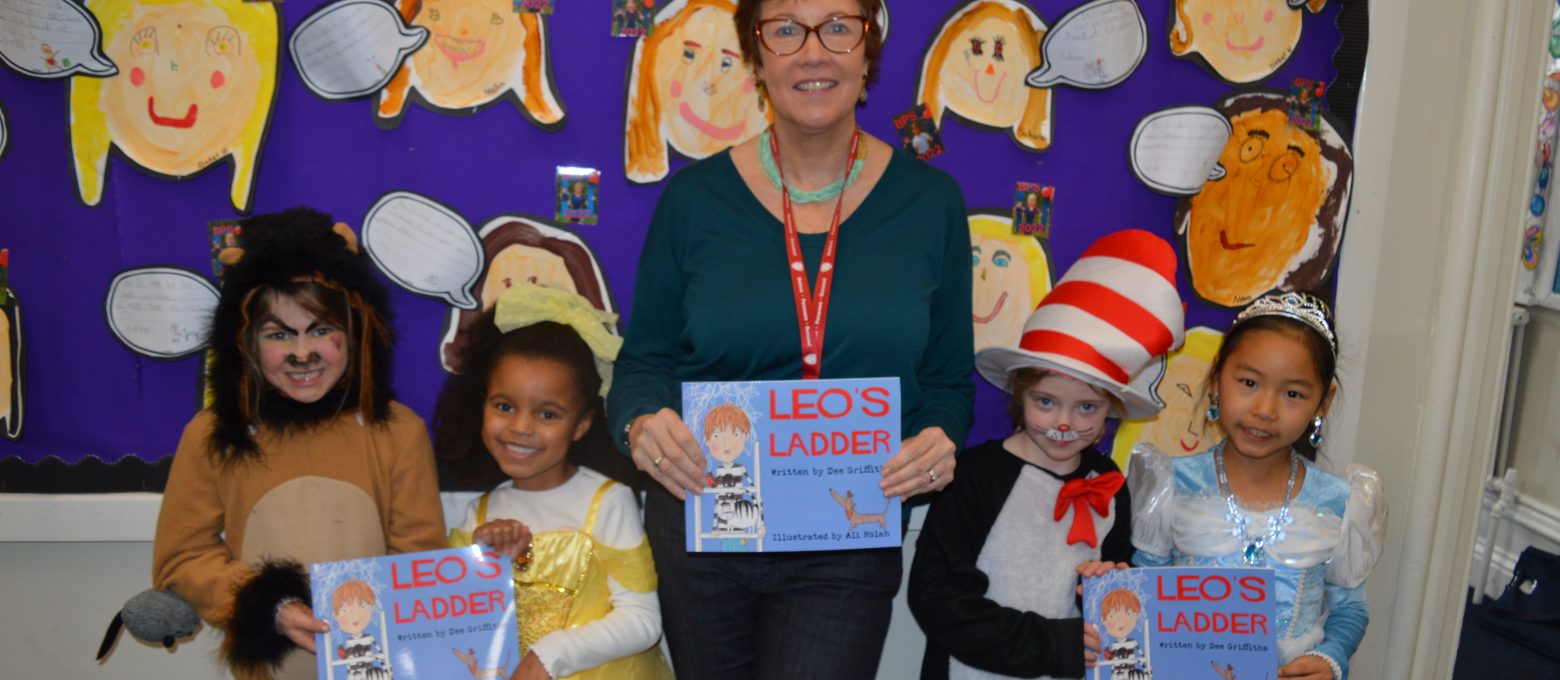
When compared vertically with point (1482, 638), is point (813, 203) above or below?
above

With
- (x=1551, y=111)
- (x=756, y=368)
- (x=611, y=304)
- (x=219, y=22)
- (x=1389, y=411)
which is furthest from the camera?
(x=1551, y=111)

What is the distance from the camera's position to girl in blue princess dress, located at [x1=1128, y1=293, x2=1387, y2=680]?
2256mm

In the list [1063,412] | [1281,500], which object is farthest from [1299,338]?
[1063,412]

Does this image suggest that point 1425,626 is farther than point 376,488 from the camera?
Yes

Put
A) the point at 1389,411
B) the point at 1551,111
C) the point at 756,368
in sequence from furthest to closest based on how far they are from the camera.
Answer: the point at 1551,111 → the point at 1389,411 → the point at 756,368

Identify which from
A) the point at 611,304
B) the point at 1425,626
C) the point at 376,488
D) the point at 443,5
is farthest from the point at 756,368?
the point at 1425,626

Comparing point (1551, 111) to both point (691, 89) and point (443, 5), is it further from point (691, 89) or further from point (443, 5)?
point (443, 5)

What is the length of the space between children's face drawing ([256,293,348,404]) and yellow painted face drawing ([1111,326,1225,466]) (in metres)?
1.95

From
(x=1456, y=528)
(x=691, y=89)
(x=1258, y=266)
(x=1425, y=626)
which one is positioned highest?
(x=691, y=89)

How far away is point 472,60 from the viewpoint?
253 cm

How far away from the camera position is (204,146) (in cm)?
250

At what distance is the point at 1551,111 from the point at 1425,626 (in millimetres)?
2156

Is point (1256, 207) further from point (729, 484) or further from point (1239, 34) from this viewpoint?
point (729, 484)

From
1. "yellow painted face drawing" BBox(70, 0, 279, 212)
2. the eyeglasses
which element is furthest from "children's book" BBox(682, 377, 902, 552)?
"yellow painted face drawing" BBox(70, 0, 279, 212)
